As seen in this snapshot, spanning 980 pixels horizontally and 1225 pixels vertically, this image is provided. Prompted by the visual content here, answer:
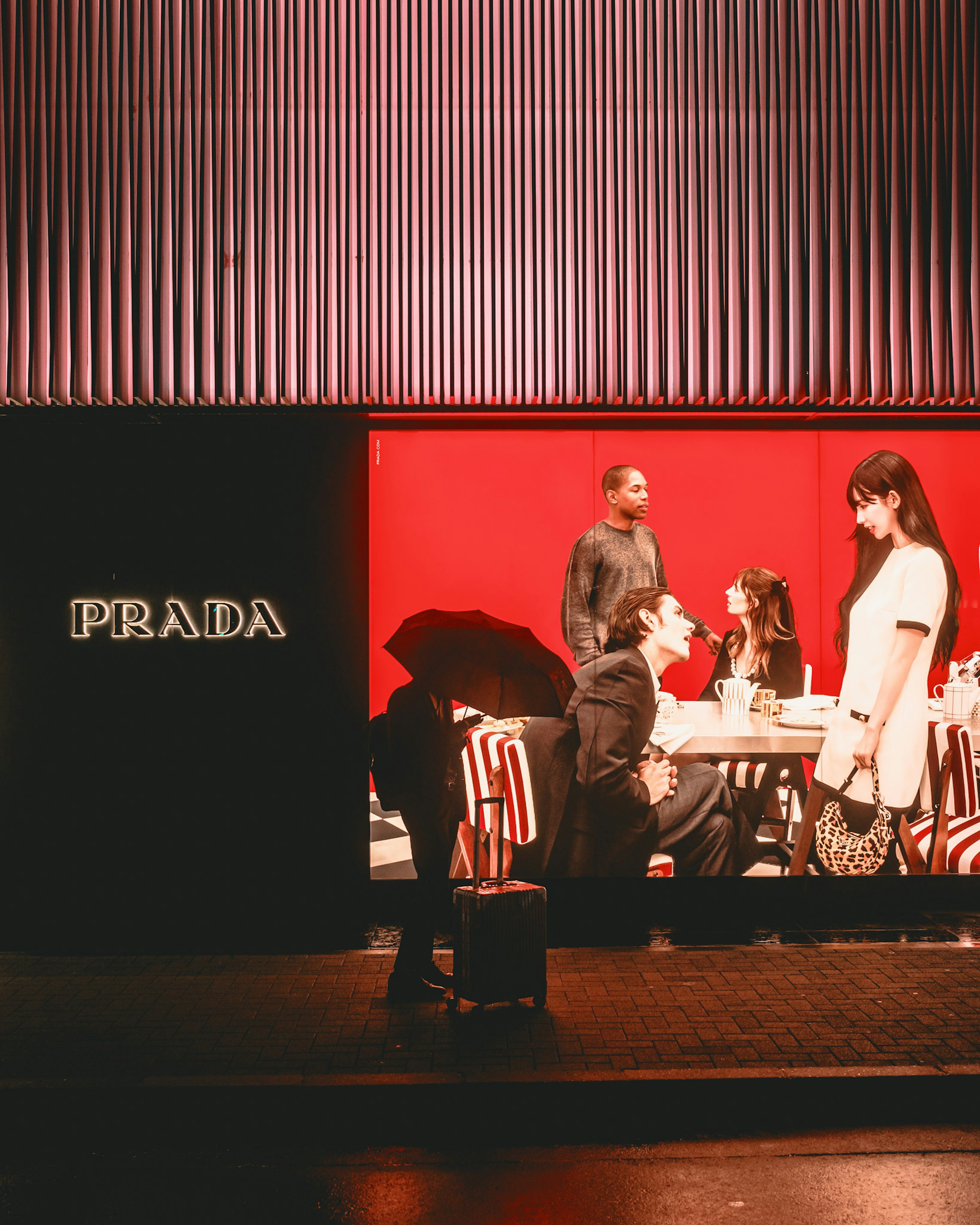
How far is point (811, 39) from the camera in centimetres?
702

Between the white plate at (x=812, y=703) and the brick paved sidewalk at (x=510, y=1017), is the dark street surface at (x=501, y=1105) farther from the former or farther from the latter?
the white plate at (x=812, y=703)

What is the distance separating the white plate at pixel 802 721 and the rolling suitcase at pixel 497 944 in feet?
8.74

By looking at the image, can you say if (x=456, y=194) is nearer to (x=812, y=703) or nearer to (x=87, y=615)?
(x=87, y=615)

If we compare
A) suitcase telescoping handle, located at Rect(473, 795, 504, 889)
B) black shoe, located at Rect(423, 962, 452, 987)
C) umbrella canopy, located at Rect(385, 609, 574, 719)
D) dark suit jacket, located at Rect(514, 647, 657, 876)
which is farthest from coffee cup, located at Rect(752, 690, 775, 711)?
black shoe, located at Rect(423, 962, 452, 987)

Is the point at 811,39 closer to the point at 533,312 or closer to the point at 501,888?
the point at 533,312

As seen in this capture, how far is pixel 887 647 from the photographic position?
696 cm

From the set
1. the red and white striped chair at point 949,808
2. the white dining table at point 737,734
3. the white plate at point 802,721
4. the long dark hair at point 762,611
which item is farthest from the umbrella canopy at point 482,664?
the red and white striped chair at point 949,808

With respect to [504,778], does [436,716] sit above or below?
above

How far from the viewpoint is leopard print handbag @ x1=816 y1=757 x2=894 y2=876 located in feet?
22.9

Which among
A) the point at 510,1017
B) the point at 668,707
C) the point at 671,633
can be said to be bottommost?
the point at 510,1017

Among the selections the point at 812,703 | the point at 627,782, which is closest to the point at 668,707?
the point at 627,782

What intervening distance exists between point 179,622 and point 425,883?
2.65 m

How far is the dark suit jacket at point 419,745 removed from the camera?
18.0 ft

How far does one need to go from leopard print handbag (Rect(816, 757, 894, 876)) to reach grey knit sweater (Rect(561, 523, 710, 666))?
2132 millimetres
